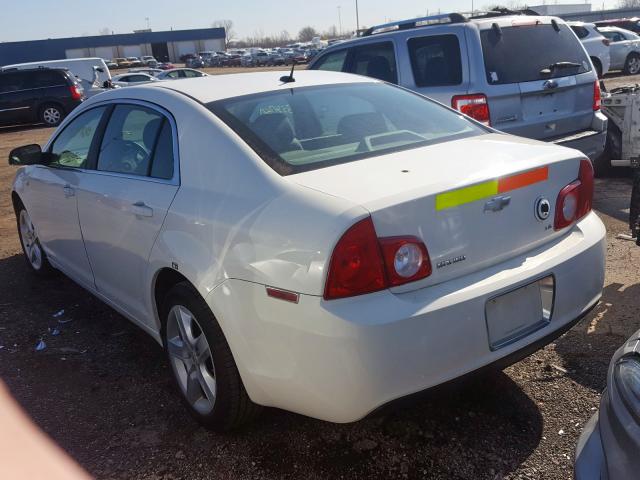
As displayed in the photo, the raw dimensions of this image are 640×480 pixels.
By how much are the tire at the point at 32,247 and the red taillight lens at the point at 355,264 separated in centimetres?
358

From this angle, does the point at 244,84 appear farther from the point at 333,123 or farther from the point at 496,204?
the point at 496,204

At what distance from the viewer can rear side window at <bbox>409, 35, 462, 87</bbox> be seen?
18.4 feet

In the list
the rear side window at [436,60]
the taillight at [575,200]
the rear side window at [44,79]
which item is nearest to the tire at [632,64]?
the rear side window at [436,60]

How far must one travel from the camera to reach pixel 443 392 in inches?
90.2


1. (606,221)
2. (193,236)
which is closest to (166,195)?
(193,236)

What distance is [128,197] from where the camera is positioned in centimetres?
317

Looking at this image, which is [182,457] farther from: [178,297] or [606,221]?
[606,221]

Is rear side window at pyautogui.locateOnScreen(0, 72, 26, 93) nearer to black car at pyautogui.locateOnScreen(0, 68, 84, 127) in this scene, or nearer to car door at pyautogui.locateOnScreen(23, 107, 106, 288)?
black car at pyautogui.locateOnScreen(0, 68, 84, 127)

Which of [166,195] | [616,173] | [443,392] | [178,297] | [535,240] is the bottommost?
[616,173]

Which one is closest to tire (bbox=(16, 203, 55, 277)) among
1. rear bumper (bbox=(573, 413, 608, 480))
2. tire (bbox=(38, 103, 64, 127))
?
rear bumper (bbox=(573, 413, 608, 480))

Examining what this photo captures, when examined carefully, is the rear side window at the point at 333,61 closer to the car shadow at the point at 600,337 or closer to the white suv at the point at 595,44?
the car shadow at the point at 600,337

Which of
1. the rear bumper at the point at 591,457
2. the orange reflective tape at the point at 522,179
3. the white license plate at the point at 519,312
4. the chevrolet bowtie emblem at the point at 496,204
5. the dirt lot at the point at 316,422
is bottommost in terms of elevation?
the dirt lot at the point at 316,422

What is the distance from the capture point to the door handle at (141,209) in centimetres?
297

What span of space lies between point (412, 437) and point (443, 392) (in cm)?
52
